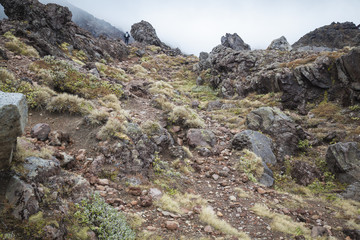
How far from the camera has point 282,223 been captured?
6.41m

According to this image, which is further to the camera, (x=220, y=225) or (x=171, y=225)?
(x=220, y=225)

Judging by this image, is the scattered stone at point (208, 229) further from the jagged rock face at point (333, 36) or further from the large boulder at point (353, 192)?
the jagged rock face at point (333, 36)

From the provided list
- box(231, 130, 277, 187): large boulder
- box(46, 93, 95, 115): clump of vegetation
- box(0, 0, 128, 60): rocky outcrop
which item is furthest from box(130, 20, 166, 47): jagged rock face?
box(231, 130, 277, 187): large boulder

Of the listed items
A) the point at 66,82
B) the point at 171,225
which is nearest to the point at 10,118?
the point at 171,225

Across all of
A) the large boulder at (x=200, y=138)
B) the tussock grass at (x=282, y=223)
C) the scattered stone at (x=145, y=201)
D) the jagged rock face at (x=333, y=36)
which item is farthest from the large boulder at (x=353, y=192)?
the jagged rock face at (x=333, y=36)

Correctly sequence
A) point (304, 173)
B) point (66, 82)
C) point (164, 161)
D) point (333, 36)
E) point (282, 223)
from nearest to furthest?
point (282, 223) < point (164, 161) < point (304, 173) < point (66, 82) < point (333, 36)

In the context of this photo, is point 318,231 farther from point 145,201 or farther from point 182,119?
point 182,119

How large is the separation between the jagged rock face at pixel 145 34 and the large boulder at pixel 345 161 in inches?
2302

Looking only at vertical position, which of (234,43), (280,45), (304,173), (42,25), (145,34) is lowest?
(304,173)

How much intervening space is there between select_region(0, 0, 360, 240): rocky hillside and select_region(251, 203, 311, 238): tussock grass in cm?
4

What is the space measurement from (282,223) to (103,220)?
18.7ft

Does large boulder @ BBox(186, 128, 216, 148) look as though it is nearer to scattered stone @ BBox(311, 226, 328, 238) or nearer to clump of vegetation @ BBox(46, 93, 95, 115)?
clump of vegetation @ BBox(46, 93, 95, 115)

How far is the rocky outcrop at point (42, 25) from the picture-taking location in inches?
706

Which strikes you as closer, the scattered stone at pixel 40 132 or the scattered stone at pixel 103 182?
the scattered stone at pixel 103 182
